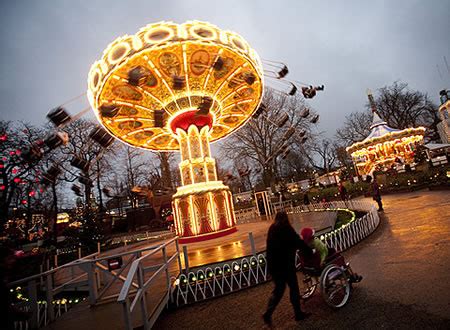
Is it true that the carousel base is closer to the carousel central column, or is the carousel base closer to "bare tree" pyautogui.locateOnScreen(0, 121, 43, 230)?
the carousel central column

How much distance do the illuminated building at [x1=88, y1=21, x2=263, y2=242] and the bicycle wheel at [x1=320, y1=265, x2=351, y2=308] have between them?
23.5 feet

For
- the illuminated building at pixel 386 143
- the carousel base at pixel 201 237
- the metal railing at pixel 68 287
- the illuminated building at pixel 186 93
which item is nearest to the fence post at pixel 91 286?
the metal railing at pixel 68 287

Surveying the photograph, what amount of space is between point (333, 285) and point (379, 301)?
2.24 feet

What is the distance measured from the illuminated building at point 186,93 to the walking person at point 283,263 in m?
6.57

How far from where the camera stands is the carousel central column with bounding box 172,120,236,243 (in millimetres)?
11320

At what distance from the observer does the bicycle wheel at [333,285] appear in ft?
12.4

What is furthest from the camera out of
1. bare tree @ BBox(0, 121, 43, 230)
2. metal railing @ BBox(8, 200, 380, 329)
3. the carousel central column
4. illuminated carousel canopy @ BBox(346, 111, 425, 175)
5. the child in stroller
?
illuminated carousel canopy @ BBox(346, 111, 425, 175)

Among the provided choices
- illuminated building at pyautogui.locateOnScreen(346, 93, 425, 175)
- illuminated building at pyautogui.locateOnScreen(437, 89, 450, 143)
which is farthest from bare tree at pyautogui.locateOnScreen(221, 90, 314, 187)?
illuminated building at pyautogui.locateOnScreen(437, 89, 450, 143)

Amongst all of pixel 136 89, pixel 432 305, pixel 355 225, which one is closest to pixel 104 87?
pixel 136 89

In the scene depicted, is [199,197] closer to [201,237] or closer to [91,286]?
[201,237]

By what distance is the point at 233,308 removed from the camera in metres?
4.73

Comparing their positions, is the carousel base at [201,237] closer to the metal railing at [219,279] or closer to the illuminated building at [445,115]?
the metal railing at [219,279]

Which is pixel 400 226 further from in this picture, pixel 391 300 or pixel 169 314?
pixel 169 314

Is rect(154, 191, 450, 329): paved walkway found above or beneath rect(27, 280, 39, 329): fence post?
beneath
